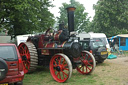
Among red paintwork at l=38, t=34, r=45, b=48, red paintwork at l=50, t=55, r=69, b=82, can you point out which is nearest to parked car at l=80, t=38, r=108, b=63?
red paintwork at l=38, t=34, r=45, b=48

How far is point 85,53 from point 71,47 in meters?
1.25

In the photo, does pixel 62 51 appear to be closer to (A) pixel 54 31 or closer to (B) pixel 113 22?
(A) pixel 54 31

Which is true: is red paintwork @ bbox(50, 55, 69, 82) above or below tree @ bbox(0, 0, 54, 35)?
below

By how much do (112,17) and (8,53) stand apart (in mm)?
22495

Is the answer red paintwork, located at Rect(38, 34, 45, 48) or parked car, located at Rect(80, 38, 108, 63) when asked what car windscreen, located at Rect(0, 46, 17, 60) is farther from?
parked car, located at Rect(80, 38, 108, 63)

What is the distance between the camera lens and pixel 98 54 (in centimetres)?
923

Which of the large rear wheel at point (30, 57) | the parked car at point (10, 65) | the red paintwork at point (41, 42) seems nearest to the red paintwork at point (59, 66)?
the large rear wheel at point (30, 57)

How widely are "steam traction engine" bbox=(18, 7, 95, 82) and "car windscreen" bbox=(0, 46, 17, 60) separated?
179 cm

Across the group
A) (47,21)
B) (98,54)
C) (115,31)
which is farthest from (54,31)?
(115,31)

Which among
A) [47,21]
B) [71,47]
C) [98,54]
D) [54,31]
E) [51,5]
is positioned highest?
[51,5]

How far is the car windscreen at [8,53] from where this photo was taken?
444cm

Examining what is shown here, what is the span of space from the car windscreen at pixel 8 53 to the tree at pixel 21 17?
831cm

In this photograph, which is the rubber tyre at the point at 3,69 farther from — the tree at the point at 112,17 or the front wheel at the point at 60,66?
the tree at the point at 112,17

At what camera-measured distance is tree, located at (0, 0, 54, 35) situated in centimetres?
1287
